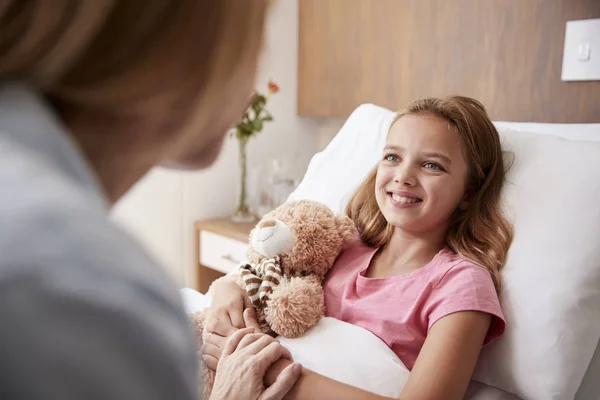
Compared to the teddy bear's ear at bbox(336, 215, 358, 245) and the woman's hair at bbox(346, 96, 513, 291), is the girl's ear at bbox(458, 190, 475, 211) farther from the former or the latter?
the teddy bear's ear at bbox(336, 215, 358, 245)

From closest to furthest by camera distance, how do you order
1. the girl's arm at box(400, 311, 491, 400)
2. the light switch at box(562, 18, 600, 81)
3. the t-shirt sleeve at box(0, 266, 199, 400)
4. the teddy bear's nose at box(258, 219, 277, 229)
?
the t-shirt sleeve at box(0, 266, 199, 400)
the girl's arm at box(400, 311, 491, 400)
the teddy bear's nose at box(258, 219, 277, 229)
the light switch at box(562, 18, 600, 81)

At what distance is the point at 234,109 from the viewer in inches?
19.2

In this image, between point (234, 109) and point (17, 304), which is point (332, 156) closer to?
point (234, 109)

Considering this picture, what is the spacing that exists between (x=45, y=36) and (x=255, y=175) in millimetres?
1995

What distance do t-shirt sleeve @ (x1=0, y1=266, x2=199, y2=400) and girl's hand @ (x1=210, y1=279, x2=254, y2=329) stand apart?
2.85 feet

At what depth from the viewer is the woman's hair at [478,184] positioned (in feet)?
3.72

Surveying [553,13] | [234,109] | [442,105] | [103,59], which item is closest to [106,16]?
[103,59]

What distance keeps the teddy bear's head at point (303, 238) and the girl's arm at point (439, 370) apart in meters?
0.26

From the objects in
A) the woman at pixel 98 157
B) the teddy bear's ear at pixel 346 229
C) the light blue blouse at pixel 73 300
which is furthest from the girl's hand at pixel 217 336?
the light blue blouse at pixel 73 300

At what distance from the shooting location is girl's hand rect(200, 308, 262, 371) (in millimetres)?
1103

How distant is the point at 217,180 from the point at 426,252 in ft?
4.25

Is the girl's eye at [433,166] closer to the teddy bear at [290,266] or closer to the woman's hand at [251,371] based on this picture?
the teddy bear at [290,266]

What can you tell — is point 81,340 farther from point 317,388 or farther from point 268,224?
point 268,224

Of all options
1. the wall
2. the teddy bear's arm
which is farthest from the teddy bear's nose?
the wall
